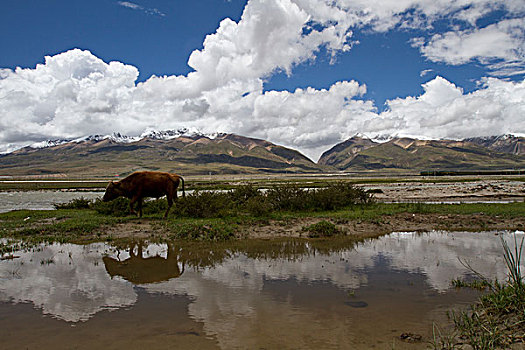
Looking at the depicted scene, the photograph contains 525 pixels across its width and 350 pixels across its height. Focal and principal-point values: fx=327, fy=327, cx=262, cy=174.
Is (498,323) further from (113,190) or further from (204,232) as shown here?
(113,190)

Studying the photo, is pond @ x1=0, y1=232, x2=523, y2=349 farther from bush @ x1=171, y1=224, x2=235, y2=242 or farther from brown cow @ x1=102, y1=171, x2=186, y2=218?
brown cow @ x1=102, y1=171, x2=186, y2=218

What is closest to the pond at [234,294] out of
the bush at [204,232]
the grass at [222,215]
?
the bush at [204,232]

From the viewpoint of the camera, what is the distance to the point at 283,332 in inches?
233

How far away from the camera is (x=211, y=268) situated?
33.1 ft

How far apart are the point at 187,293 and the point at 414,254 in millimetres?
Answer: 8050

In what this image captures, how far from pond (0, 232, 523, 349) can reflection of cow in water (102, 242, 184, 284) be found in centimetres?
3

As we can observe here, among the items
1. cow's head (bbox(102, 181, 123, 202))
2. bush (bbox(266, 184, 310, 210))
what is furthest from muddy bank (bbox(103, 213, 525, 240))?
bush (bbox(266, 184, 310, 210))

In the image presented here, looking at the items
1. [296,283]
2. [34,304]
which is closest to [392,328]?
[296,283]

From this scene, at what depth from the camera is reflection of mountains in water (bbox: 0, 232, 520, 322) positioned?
25.5ft

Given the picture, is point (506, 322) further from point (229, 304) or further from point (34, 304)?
→ point (34, 304)

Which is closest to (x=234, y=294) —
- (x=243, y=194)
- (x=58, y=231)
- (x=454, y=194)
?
(x=58, y=231)

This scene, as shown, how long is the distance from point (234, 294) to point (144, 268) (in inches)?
154

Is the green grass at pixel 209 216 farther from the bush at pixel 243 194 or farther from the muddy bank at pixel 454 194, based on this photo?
the muddy bank at pixel 454 194

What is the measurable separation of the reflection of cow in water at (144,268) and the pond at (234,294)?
3 centimetres
